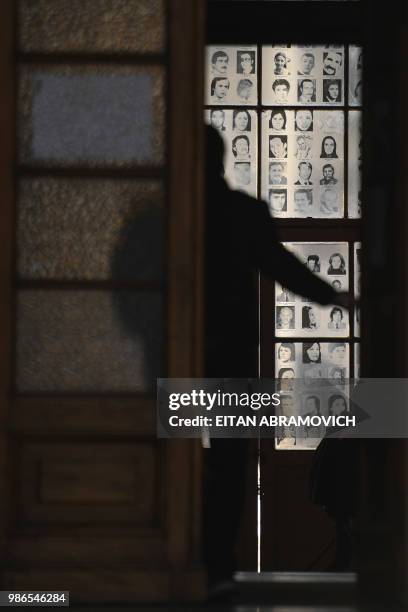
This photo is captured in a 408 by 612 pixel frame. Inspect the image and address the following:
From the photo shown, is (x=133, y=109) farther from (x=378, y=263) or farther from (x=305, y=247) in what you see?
(x=305, y=247)

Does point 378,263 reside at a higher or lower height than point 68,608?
higher

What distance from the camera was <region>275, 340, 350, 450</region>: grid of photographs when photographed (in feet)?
23.9

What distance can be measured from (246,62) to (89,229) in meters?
3.22

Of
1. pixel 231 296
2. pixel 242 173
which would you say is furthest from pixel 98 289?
pixel 242 173

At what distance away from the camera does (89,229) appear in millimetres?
4352

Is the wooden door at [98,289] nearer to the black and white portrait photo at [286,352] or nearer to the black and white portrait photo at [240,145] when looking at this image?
the black and white portrait photo at [240,145]

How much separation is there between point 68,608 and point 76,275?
46.2 inches

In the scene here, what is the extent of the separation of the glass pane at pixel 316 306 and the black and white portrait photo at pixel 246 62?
1077 mm

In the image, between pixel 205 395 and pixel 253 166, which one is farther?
pixel 253 166

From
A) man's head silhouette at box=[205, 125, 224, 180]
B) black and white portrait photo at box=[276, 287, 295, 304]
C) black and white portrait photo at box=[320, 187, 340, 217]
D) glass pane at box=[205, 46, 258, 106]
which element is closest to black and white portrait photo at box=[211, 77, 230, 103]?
glass pane at box=[205, 46, 258, 106]

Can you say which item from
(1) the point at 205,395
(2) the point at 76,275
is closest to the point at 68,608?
(1) the point at 205,395

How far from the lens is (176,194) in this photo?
14.1 feet

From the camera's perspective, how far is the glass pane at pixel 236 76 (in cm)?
725

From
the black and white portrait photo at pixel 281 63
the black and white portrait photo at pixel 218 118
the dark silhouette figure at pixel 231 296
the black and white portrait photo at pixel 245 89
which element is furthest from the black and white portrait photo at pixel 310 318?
the dark silhouette figure at pixel 231 296
